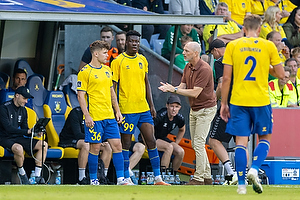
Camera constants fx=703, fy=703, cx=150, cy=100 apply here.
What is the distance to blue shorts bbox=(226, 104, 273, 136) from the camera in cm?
772

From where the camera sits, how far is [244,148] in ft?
25.3

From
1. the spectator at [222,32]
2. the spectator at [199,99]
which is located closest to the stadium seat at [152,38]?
the spectator at [222,32]

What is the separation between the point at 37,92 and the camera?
13.5m

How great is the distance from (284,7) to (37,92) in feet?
28.6

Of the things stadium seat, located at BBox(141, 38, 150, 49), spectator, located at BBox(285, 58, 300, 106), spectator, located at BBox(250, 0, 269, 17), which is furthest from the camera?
spectator, located at BBox(250, 0, 269, 17)

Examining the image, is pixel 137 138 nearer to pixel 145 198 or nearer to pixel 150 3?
pixel 150 3

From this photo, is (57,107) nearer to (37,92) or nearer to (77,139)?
(37,92)

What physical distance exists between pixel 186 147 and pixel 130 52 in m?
3.70

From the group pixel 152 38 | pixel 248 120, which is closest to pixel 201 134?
pixel 248 120

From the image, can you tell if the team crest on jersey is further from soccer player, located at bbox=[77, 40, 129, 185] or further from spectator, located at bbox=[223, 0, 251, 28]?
spectator, located at bbox=[223, 0, 251, 28]

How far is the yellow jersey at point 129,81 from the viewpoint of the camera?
10.4 metres

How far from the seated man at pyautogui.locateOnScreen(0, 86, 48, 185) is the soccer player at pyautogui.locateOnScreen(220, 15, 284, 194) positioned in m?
4.84

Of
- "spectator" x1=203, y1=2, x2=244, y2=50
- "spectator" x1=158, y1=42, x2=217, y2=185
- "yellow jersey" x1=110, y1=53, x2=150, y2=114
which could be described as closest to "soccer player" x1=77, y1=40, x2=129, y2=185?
"yellow jersey" x1=110, y1=53, x2=150, y2=114

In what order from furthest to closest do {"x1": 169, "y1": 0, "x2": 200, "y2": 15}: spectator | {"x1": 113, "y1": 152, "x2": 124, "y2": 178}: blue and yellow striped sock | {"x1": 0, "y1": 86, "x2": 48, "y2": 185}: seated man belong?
1. {"x1": 169, "y1": 0, "x2": 200, "y2": 15}: spectator
2. {"x1": 0, "y1": 86, "x2": 48, "y2": 185}: seated man
3. {"x1": 113, "y1": 152, "x2": 124, "y2": 178}: blue and yellow striped sock
